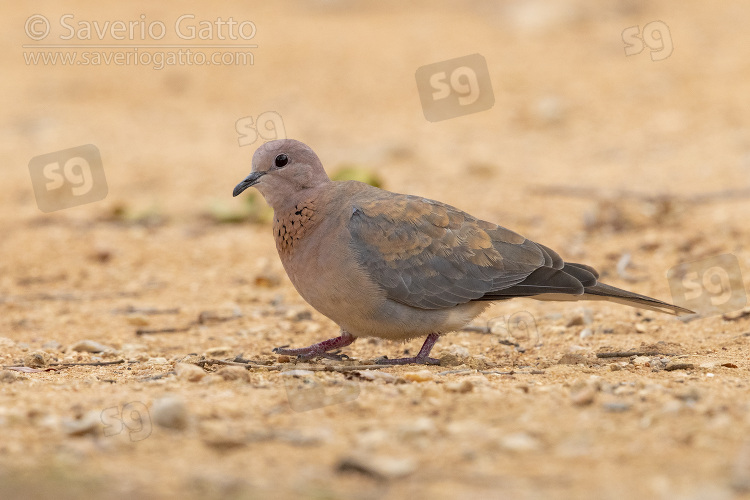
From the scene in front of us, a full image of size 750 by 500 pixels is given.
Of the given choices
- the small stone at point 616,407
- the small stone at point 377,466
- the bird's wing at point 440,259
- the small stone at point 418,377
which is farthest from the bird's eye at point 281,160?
the small stone at point 377,466

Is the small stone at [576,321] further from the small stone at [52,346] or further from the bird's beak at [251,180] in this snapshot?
the small stone at [52,346]

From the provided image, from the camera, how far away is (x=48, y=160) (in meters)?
10.0

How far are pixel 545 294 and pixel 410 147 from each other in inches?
234

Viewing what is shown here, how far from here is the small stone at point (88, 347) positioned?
5027 millimetres

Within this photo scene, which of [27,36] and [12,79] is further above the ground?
[27,36]

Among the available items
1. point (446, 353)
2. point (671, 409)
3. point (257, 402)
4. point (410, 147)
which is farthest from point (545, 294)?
point (410, 147)

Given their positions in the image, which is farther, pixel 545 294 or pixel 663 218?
pixel 663 218

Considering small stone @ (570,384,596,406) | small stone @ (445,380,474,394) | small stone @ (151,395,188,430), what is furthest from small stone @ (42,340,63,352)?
small stone @ (570,384,596,406)

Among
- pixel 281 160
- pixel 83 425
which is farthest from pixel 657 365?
pixel 83 425

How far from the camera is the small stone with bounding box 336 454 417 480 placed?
2752mm

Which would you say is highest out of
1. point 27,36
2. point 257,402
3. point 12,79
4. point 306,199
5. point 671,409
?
point 27,36

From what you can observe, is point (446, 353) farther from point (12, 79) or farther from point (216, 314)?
point (12, 79)

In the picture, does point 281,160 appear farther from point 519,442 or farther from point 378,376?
point 519,442

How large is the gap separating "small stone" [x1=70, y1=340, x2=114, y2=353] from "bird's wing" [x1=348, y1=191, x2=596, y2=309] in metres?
1.55
